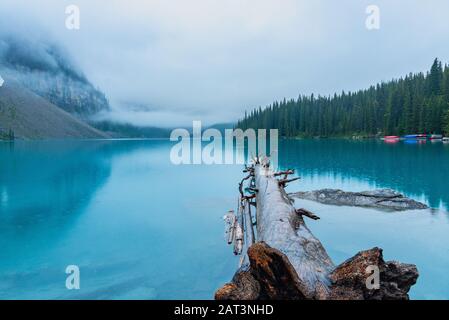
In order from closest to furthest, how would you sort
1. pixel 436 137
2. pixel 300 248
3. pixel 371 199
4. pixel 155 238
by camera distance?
pixel 300 248
pixel 155 238
pixel 371 199
pixel 436 137

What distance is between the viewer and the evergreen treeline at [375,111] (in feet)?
300

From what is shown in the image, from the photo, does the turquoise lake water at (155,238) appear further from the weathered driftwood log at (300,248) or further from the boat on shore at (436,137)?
the boat on shore at (436,137)

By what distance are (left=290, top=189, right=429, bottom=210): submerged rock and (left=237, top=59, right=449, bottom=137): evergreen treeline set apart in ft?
283

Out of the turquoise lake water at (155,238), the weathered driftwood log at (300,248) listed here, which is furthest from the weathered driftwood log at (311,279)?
the turquoise lake water at (155,238)

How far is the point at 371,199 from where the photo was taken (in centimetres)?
1524

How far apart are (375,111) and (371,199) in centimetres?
11665

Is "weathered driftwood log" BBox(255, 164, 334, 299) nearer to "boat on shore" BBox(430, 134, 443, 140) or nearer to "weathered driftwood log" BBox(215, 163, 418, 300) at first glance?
"weathered driftwood log" BBox(215, 163, 418, 300)

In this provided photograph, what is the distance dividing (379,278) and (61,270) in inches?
336

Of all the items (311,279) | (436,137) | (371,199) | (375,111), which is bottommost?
(371,199)

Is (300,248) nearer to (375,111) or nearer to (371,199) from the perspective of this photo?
(371,199)

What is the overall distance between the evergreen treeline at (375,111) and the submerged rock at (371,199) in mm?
86366

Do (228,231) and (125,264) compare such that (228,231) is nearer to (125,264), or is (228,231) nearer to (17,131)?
(125,264)

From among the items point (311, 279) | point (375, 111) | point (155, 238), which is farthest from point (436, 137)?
point (311, 279)

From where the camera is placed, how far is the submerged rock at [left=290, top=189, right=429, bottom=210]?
47.6 ft
